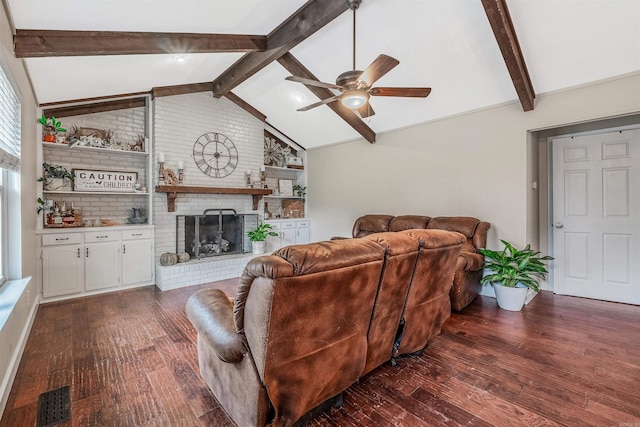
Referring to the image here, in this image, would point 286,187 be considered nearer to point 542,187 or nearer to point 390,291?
point 542,187

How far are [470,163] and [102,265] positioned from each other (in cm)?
537

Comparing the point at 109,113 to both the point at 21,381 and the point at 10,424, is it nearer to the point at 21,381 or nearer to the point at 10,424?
the point at 21,381

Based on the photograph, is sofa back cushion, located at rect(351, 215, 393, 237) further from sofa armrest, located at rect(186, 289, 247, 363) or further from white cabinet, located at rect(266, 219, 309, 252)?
sofa armrest, located at rect(186, 289, 247, 363)

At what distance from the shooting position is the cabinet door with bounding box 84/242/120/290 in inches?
155

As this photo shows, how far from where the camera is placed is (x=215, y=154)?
17.4ft

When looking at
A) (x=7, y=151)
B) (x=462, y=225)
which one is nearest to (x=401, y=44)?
(x=462, y=225)

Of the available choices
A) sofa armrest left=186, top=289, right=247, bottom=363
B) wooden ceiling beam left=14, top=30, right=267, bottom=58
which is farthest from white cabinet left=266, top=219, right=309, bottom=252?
sofa armrest left=186, top=289, right=247, bottom=363

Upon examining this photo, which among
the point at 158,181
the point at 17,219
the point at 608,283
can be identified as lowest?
the point at 608,283

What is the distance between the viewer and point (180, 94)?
4.84 meters

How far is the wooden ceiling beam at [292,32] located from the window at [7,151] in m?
2.53

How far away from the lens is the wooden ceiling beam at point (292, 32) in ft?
10.0

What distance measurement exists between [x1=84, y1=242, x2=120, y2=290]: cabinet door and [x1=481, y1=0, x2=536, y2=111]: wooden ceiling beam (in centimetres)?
518

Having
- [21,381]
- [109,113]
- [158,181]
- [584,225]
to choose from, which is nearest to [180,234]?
[158,181]

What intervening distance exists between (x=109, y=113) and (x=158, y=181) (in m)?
1.25
